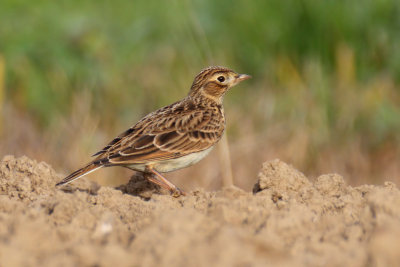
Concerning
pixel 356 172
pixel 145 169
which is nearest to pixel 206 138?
pixel 145 169

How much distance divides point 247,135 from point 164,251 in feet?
21.4

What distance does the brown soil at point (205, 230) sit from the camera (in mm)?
4219

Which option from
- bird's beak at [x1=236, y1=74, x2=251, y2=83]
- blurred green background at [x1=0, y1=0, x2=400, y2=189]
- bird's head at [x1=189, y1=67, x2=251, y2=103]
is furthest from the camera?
blurred green background at [x1=0, y1=0, x2=400, y2=189]

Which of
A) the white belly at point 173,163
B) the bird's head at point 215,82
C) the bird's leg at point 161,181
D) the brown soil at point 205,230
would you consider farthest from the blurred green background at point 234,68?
the brown soil at point 205,230

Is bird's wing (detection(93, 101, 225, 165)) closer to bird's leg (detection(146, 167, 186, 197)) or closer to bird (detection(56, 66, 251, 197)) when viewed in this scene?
bird (detection(56, 66, 251, 197))

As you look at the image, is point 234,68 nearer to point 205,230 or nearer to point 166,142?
point 166,142

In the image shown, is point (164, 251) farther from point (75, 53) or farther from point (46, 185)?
point (75, 53)

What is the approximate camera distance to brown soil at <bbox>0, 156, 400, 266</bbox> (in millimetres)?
4219

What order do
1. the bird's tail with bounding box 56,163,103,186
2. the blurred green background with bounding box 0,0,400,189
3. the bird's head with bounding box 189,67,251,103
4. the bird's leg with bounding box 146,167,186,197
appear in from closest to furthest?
the bird's tail with bounding box 56,163,103,186, the bird's leg with bounding box 146,167,186,197, the bird's head with bounding box 189,67,251,103, the blurred green background with bounding box 0,0,400,189

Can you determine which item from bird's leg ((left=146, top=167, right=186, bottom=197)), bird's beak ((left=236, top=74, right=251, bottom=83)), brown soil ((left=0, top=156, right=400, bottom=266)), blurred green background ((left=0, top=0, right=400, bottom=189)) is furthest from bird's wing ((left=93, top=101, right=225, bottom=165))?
blurred green background ((left=0, top=0, right=400, bottom=189))

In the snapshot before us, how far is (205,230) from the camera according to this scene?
4.54 m

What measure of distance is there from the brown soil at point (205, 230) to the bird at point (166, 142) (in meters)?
0.86

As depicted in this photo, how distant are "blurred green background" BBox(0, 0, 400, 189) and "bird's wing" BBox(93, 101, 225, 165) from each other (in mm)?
1477

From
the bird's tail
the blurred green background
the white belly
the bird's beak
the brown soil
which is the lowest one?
the brown soil
